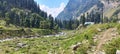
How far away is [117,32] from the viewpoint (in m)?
40.5

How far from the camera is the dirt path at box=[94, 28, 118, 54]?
126 ft

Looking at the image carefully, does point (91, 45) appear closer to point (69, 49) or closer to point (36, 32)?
point (69, 49)

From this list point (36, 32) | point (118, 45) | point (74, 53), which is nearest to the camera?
Result: point (118, 45)

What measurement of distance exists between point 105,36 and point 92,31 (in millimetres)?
3439

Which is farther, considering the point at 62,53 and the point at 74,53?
the point at 62,53

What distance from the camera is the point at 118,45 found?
121 ft

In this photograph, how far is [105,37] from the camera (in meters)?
40.7

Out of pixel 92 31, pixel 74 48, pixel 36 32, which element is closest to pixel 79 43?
pixel 74 48

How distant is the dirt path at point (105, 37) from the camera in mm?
38466

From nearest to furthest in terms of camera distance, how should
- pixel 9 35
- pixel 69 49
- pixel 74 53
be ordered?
pixel 74 53
pixel 69 49
pixel 9 35

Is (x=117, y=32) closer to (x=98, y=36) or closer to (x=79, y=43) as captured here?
(x=98, y=36)

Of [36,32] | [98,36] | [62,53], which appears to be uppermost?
[98,36]

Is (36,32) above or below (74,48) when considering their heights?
below

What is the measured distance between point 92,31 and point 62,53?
6.19 m
